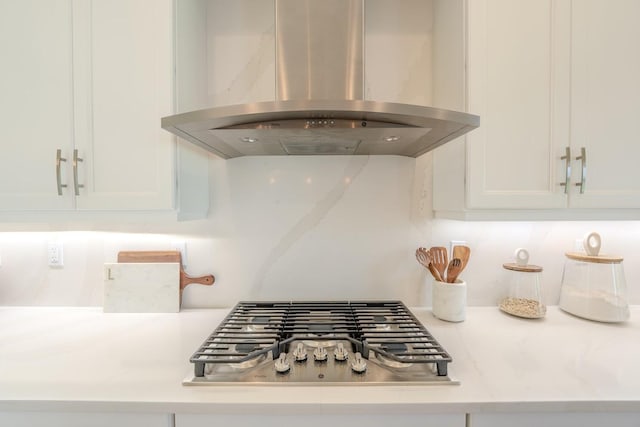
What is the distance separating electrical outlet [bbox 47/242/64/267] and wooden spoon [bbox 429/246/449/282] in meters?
1.73

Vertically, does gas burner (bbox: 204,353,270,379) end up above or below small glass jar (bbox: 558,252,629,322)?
below

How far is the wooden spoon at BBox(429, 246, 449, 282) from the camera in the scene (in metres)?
1.26

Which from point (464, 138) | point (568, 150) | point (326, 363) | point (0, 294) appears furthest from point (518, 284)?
point (0, 294)

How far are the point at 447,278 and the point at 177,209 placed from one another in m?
1.13

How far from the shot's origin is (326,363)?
35.3 inches

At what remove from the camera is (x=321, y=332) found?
1.01m

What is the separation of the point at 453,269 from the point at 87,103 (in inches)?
61.4

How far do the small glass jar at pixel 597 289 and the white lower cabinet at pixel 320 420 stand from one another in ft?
2.98

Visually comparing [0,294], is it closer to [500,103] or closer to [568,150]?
[500,103]

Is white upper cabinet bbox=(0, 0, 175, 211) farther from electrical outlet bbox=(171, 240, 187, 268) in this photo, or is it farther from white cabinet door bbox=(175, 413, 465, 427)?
white cabinet door bbox=(175, 413, 465, 427)

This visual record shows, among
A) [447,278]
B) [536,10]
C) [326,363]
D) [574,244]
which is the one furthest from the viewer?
[574,244]

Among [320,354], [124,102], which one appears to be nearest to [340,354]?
[320,354]

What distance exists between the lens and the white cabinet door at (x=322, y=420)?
751mm

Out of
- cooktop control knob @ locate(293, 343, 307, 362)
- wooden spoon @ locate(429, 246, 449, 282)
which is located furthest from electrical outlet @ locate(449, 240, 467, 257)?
cooktop control knob @ locate(293, 343, 307, 362)
